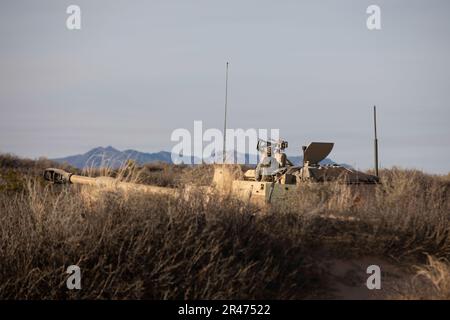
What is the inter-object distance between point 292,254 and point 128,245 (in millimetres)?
2255

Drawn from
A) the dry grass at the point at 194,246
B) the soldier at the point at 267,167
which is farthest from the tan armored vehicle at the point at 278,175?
the dry grass at the point at 194,246

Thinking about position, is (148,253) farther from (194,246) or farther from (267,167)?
(267,167)

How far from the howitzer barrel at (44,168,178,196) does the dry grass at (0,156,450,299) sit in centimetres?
45

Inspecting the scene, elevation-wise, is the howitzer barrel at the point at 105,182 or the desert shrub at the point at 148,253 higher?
the howitzer barrel at the point at 105,182

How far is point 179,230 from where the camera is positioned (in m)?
7.46

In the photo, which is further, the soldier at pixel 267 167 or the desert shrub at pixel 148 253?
the soldier at pixel 267 167

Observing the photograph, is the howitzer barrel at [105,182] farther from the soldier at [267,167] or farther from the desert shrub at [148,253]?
the soldier at [267,167]

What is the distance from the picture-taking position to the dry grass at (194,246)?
21.3 ft

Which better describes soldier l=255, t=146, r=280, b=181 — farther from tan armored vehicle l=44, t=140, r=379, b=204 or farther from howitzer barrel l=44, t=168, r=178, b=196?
howitzer barrel l=44, t=168, r=178, b=196

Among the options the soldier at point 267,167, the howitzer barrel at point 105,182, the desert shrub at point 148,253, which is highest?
the soldier at point 267,167

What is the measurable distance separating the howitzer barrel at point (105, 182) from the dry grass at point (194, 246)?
17.8 inches

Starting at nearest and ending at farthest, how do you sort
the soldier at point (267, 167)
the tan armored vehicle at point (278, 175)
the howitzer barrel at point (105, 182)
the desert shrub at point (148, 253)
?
the desert shrub at point (148, 253), the howitzer barrel at point (105, 182), the tan armored vehicle at point (278, 175), the soldier at point (267, 167)
